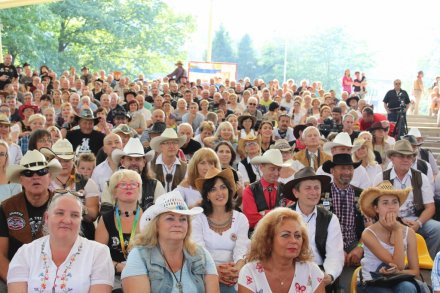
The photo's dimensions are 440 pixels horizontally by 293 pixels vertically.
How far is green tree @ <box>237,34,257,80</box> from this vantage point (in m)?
51.0

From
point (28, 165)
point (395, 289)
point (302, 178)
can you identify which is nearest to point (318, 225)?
point (302, 178)

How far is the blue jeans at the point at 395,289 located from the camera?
505 cm

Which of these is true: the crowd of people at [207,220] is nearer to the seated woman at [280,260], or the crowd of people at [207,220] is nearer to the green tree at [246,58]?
the seated woman at [280,260]

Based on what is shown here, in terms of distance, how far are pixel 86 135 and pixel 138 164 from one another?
3272mm

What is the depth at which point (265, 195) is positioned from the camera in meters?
6.52

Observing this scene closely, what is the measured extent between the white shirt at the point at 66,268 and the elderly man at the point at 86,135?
5.55 metres

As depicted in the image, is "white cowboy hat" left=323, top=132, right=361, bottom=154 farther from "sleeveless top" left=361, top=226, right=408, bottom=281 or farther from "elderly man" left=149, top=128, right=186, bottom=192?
"sleeveless top" left=361, top=226, right=408, bottom=281

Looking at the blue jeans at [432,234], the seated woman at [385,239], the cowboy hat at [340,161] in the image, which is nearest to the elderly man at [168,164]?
the cowboy hat at [340,161]

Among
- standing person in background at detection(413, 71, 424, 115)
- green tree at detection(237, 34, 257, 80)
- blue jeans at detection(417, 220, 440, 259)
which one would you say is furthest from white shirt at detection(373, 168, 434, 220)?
green tree at detection(237, 34, 257, 80)

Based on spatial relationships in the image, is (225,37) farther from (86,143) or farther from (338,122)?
(86,143)

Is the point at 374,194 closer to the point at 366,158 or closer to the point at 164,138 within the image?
the point at 366,158

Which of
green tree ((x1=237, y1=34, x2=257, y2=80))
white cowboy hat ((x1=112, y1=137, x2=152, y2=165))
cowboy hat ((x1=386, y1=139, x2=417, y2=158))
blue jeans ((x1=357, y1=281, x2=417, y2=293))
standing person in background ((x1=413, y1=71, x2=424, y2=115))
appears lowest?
blue jeans ((x1=357, y1=281, x2=417, y2=293))

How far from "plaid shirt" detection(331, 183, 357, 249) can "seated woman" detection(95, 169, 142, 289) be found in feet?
6.12

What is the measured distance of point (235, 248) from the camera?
18.0 feet
